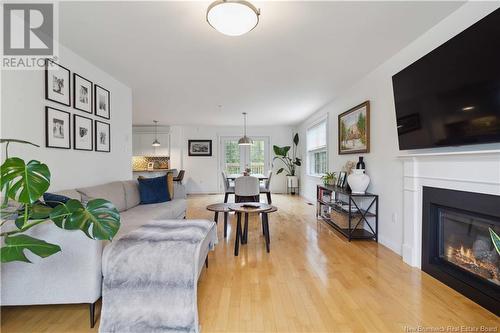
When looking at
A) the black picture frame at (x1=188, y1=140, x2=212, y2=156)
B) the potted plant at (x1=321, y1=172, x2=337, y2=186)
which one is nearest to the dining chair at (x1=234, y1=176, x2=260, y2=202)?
the potted plant at (x1=321, y1=172, x2=337, y2=186)

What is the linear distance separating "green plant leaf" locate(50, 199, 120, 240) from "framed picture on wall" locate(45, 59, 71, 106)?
69.7 inches

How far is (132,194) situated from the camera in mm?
3377

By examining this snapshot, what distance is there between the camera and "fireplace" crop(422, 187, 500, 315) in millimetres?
1776

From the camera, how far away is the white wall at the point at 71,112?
212 centimetres

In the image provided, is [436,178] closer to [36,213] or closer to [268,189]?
[36,213]

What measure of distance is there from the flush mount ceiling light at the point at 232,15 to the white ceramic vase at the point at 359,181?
7.91 feet

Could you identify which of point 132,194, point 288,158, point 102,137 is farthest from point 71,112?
point 288,158

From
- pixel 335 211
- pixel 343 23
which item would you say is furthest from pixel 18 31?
pixel 335 211

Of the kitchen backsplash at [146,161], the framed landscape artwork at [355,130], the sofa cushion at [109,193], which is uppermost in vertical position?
the framed landscape artwork at [355,130]

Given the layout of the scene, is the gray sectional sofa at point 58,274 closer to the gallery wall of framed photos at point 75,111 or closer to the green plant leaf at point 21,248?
the green plant leaf at point 21,248

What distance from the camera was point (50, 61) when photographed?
8.16ft

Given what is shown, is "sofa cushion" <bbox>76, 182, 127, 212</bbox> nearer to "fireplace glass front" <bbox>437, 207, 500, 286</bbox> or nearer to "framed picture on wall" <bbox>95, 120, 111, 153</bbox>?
"framed picture on wall" <bbox>95, 120, 111, 153</bbox>

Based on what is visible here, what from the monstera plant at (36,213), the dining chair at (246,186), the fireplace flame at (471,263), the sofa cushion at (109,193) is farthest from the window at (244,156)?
the monstera plant at (36,213)

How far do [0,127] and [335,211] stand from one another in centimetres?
391
